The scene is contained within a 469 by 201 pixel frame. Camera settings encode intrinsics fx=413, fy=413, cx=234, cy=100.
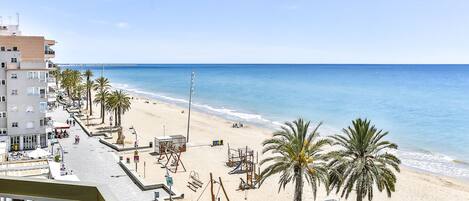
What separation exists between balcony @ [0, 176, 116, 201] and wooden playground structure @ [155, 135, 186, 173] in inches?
1348

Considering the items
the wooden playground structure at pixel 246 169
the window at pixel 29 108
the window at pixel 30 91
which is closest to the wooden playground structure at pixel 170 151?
the wooden playground structure at pixel 246 169

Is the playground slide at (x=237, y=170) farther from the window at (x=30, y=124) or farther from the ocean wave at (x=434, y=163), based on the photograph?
the window at (x=30, y=124)

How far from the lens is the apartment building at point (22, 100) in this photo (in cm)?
3950

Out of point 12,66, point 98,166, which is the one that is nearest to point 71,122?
point 12,66

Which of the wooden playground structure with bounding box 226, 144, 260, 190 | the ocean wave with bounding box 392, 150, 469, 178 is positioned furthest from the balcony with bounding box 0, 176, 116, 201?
the ocean wave with bounding box 392, 150, 469, 178

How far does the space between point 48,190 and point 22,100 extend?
4196 centimetres

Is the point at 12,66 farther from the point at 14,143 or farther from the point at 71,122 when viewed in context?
the point at 71,122

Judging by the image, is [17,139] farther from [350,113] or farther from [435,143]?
[350,113]

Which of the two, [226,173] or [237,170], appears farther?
[237,170]

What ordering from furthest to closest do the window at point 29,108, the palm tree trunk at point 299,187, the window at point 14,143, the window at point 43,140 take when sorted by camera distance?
the window at point 43,140 → the window at point 29,108 → the window at point 14,143 → the palm tree trunk at point 299,187

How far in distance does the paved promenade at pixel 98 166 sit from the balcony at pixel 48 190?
21.5 metres

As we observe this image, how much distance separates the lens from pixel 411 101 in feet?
364

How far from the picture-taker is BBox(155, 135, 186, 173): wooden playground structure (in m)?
38.3

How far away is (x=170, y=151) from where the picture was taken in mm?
40250
